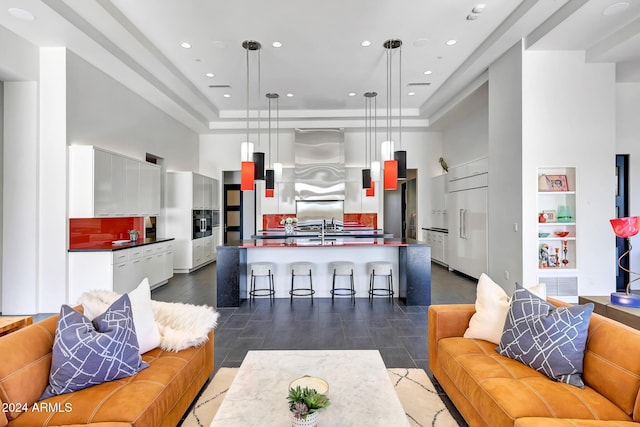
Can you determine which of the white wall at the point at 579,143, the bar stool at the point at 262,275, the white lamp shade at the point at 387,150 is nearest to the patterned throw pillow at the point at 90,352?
the bar stool at the point at 262,275

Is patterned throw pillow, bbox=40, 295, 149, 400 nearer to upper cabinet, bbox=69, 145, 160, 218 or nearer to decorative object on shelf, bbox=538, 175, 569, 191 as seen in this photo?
upper cabinet, bbox=69, 145, 160, 218

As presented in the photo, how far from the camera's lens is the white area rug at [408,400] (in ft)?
6.72

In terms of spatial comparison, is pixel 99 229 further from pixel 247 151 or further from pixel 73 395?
pixel 73 395

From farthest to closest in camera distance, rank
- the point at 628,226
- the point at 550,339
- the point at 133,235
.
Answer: the point at 133,235 < the point at 628,226 < the point at 550,339

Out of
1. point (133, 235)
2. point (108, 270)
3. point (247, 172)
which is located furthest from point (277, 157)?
point (108, 270)

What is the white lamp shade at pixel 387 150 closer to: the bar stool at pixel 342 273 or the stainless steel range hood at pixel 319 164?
the bar stool at pixel 342 273

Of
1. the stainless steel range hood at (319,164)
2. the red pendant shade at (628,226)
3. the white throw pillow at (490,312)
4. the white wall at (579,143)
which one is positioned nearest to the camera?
the white throw pillow at (490,312)

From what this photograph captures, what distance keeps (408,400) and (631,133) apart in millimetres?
6017

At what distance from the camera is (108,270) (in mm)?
4375

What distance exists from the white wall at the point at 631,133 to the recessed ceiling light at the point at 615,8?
2.32 metres

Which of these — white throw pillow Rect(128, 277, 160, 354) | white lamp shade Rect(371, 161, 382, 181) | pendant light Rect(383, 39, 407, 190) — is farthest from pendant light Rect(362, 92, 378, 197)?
white throw pillow Rect(128, 277, 160, 354)

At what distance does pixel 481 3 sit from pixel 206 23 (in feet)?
11.2

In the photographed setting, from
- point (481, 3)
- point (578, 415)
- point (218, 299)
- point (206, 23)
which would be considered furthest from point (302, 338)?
point (481, 3)

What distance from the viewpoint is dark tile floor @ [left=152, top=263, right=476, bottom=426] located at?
3131mm
